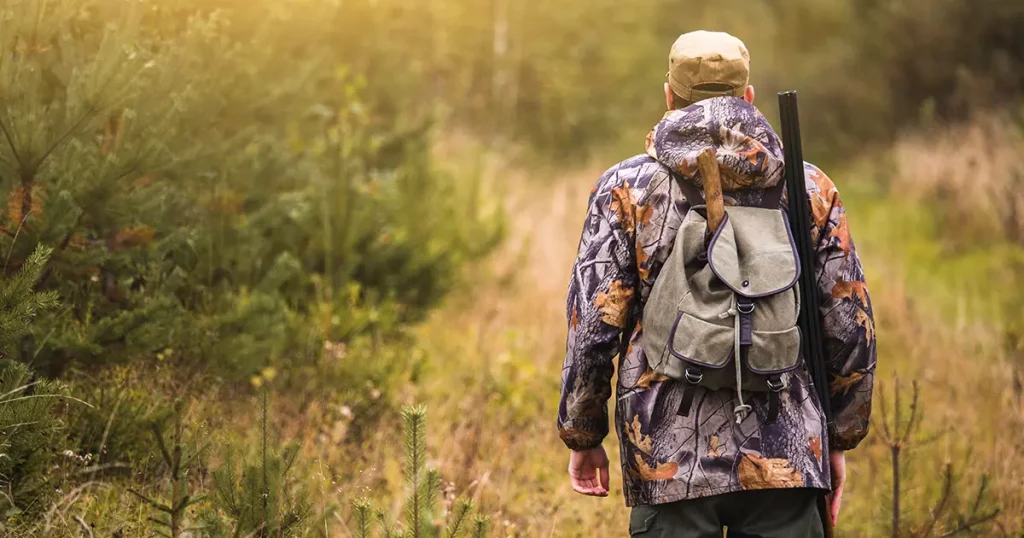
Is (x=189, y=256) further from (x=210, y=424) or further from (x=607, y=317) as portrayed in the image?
(x=607, y=317)

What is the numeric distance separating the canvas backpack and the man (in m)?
0.06

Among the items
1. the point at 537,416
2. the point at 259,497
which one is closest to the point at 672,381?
the point at 259,497

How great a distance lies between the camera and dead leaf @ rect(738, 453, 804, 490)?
2.30m

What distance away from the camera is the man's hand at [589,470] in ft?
8.55

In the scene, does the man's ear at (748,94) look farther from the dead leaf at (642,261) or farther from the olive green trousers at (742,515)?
the olive green trousers at (742,515)

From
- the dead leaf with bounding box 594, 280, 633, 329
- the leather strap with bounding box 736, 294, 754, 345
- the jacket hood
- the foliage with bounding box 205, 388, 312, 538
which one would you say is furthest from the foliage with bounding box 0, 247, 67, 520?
the leather strap with bounding box 736, 294, 754, 345

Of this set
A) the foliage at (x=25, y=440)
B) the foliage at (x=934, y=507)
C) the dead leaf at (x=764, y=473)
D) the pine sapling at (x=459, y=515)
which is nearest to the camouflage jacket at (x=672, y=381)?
the dead leaf at (x=764, y=473)

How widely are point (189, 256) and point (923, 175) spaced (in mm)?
11600

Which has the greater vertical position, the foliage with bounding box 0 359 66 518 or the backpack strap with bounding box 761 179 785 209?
the backpack strap with bounding box 761 179 785 209

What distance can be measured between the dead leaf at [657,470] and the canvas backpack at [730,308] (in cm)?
13

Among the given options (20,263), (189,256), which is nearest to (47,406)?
(20,263)

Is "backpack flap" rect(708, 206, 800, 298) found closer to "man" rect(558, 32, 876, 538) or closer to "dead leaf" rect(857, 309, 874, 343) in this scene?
"man" rect(558, 32, 876, 538)

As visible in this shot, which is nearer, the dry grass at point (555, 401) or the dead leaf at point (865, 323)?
the dead leaf at point (865, 323)

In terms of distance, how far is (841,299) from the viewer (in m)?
2.49
